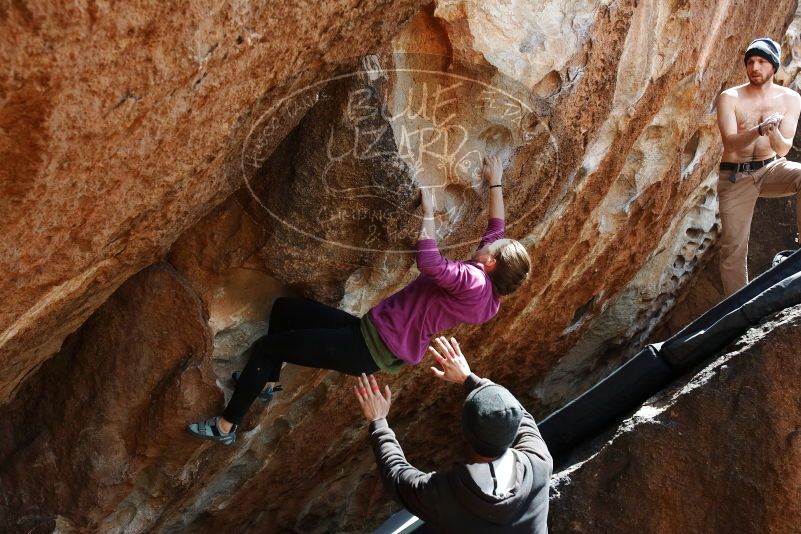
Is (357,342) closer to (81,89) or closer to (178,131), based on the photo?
(178,131)

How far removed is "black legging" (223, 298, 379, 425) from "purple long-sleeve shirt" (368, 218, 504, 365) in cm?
12

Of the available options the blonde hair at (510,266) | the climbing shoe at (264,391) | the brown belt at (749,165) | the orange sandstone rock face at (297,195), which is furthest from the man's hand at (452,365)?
the brown belt at (749,165)

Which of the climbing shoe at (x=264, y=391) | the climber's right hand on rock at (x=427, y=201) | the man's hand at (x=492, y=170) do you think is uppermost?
the climber's right hand on rock at (x=427, y=201)

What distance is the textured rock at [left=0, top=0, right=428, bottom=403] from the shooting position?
80.6 inches

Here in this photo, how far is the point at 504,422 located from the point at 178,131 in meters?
1.26

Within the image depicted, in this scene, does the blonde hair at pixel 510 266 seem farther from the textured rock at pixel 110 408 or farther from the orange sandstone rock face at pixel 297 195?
the textured rock at pixel 110 408

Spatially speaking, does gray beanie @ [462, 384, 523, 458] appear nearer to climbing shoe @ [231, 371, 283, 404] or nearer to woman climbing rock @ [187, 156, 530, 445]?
woman climbing rock @ [187, 156, 530, 445]

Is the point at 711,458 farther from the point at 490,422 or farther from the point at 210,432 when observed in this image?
the point at 210,432

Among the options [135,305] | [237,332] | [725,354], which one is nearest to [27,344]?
[135,305]

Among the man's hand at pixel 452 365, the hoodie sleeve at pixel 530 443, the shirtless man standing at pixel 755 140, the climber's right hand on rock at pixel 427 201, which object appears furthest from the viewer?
the shirtless man standing at pixel 755 140

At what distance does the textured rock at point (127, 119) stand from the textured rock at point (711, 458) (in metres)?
1.80

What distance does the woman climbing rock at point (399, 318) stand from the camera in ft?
10.0

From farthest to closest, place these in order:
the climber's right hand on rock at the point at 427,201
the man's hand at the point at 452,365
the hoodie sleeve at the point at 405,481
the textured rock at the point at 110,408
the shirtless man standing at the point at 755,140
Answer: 1. the shirtless man standing at the point at 755,140
2. the textured rock at the point at 110,408
3. the climber's right hand on rock at the point at 427,201
4. the man's hand at the point at 452,365
5. the hoodie sleeve at the point at 405,481

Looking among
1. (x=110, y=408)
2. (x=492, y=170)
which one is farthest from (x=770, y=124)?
(x=110, y=408)
